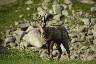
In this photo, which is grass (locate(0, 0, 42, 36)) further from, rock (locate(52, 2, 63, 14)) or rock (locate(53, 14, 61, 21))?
rock (locate(53, 14, 61, 21))

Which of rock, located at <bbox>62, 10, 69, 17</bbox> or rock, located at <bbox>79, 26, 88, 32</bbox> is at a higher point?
rock, located at <bbox>62, 10, 69, 17</bbox>

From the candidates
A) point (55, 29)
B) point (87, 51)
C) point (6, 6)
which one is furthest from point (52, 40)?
point (6, 6)

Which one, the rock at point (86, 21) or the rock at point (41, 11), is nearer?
the rock at point (86, 21)

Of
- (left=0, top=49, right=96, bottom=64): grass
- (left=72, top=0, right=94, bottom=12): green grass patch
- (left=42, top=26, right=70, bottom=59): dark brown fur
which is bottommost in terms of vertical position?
(left=72, top=0, right=94, bottom=12): green grass patch

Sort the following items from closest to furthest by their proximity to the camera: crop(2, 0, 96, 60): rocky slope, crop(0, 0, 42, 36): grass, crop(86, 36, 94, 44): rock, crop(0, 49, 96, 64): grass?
crop(0, 49, 96, 64): grass
crop(2, 0, 96, 60): rocky slope
crop(86, 36, 94, 44): rock
crop(0, 0, 42, 36): grass

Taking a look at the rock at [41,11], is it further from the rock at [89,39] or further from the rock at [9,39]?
the rock at [89,39]

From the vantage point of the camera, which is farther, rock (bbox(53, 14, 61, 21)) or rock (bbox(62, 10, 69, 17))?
rock (bbox(62, 10, 69, 17))

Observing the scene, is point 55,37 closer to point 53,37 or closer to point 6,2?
point 53,37

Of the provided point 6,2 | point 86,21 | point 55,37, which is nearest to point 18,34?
point 6,2

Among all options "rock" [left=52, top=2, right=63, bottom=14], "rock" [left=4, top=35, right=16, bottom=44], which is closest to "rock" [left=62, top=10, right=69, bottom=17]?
"rock" [left=52, top=2, right=63, bottom=14]

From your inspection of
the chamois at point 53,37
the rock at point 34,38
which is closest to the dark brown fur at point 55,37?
the chamois at point 53,37

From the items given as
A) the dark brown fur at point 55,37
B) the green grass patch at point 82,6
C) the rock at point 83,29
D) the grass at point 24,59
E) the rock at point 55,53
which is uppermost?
the grass at point 24,59

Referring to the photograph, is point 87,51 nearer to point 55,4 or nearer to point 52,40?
point 52,40

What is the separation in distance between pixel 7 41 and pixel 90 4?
34.1ft
